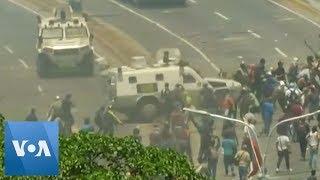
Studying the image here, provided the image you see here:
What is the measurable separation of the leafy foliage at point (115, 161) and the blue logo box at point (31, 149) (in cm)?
194

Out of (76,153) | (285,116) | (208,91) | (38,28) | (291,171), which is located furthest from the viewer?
(38,28)

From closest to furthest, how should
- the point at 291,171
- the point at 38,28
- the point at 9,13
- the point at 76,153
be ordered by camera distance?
the point at 76,153 → the point at 291,171 → the point at 38,28 → the point at 9,13

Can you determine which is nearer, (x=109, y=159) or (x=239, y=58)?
(x=109, y=159)

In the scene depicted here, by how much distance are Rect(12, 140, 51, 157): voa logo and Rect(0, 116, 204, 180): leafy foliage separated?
1985 mm

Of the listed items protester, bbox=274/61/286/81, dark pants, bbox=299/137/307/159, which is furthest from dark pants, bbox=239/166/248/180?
protester, bbox=274/61/286/81

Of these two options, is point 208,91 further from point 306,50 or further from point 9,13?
point 9,13

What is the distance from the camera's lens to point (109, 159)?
23.8 m

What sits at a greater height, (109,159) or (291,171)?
(109,159)

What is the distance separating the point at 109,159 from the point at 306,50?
3449 cm

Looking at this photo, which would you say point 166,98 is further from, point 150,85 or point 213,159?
point 213,159

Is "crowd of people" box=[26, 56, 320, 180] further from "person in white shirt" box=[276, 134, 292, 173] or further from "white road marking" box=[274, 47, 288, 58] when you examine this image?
"white road marking" box=[274, 47, 288, 58]

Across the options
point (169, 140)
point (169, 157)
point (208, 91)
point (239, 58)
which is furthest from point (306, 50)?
point (169, 157)

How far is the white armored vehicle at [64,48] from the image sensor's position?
54656 millimetres

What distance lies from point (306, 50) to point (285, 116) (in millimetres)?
11590
